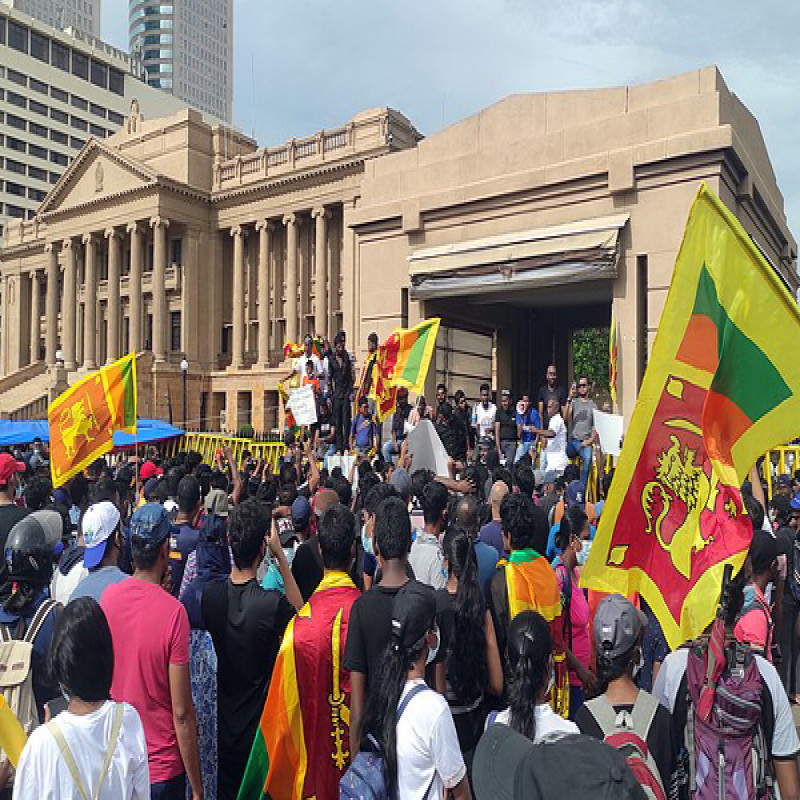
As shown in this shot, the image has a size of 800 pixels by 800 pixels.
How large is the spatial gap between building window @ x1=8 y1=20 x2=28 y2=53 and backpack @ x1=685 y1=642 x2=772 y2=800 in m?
93.0

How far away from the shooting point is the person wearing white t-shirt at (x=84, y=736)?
2.29 meters

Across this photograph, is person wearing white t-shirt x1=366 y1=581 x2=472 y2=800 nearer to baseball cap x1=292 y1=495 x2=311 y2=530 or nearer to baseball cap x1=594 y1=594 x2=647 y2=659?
baseball cap x1=594 y1=594 x2=647 y2=659

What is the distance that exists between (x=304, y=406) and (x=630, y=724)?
11580 millimetres

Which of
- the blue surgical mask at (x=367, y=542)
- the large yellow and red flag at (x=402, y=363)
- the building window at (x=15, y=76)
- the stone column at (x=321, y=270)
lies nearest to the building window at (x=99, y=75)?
the building window at (x=15, y=76)

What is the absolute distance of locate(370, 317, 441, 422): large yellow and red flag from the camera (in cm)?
1190

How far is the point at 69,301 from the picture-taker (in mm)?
51375

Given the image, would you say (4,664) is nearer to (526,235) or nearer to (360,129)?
(526,235)

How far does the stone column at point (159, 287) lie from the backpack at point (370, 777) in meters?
45.1

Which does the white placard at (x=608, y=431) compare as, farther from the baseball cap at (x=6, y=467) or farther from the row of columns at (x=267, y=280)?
the row of columns at (x=267, y=280)

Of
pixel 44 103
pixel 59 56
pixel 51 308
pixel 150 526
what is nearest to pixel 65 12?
pixel 59 56

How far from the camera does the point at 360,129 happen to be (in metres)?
40.8

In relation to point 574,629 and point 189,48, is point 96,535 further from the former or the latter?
point 189,48

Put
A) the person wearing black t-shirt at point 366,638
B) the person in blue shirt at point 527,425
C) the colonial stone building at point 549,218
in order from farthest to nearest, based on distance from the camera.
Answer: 1. the colonial stone building at point 549,218
2. the person in blue shirt at point 527,425
3. the person wearing black t-shirt at point 366,638

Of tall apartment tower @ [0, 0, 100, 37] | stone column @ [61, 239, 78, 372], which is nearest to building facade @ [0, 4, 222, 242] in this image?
tall apartment tower @ [0, 0, 100, 37]
